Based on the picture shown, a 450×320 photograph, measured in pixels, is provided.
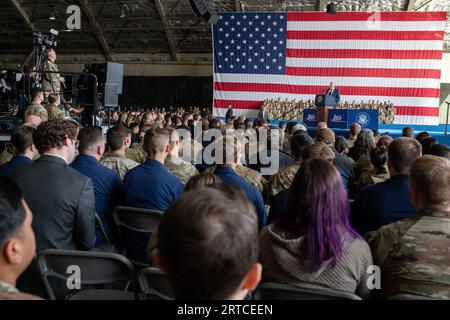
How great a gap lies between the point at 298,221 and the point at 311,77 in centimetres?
1220

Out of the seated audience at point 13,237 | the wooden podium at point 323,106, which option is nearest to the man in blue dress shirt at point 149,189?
the seated audience at point 13,237

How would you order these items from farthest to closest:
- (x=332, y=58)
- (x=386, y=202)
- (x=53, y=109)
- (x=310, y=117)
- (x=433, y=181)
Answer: (x=332, y=58)
(x=310, y=117)
(x=53, y=109)
(x=386, y=202)
(x=433, y=181)

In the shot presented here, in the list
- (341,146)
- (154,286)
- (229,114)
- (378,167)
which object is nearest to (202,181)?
(154,286)

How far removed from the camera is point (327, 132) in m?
4.02

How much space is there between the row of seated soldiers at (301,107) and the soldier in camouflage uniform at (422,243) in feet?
35.6

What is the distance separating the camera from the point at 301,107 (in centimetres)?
1305

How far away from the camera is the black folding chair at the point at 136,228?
85.3 inches

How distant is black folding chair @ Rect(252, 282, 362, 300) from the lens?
4.09 ft

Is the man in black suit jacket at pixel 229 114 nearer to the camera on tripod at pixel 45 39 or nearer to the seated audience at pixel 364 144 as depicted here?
the camera on tripod at pixel 45 39

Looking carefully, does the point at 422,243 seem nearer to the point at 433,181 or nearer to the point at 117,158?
the point at 433,181

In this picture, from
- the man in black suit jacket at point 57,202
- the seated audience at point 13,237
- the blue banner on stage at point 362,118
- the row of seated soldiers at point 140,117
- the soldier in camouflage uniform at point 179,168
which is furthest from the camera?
the blue banner on stage at point 362,118

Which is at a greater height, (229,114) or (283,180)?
(229,114)

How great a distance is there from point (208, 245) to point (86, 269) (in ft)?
3.55
